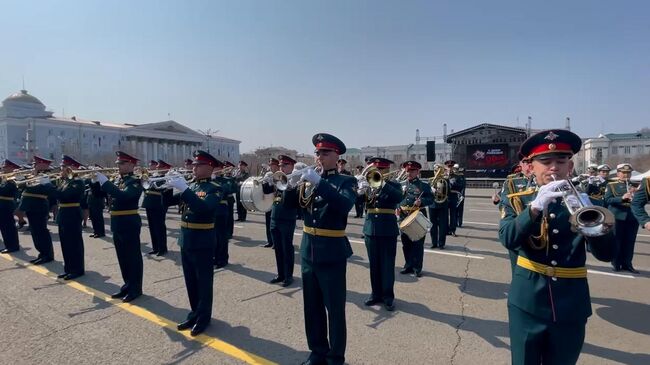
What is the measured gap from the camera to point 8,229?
29.9 ft

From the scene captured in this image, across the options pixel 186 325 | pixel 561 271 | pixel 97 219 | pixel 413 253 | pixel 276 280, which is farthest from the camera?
pixel 97 219

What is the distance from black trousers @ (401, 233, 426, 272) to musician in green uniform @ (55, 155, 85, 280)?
19.2 ft

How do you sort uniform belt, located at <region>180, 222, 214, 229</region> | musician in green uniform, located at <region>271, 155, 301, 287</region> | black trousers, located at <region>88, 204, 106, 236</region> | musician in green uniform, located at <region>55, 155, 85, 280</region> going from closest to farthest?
uniform belt, located at <region>180, 222, 214, 229</region> < musician in green uniform, located at <region>271, 155, 301, 287</region> < musician in green uniform, located at <region>55, 155, 85, 280</region> < black trousers, located at <region>88, 204, 106, 236</region>

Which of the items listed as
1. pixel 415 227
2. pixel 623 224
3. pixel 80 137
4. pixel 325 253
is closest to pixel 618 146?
pixel 623 224

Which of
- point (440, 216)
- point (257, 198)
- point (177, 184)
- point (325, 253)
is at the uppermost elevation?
point (177, 184)

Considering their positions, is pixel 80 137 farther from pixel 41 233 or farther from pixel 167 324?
pixel 167 324

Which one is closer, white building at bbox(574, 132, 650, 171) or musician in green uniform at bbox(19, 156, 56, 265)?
musician in green uniform at bbox(19, 156, 56, 265)

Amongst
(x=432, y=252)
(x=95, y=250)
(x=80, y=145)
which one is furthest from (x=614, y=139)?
(x=80, y=145)

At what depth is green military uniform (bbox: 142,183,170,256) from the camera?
29.6 feet

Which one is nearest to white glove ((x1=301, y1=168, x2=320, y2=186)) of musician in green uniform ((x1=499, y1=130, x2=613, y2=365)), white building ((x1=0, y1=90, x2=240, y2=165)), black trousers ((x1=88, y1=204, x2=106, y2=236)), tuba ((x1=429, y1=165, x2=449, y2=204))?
musician in green uniform ((x1=499, y1=130, x2=613, y2=365))

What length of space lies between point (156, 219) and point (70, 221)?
233cm

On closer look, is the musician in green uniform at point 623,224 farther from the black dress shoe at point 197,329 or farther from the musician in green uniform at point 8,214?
the musician in green uniform at point 8,214

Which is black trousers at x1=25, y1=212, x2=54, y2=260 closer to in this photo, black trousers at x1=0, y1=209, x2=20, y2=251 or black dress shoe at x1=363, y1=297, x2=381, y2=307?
black trousers at x1=0, y1=209, x2=20, y2=251

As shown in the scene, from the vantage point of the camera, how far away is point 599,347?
421 centimetres
